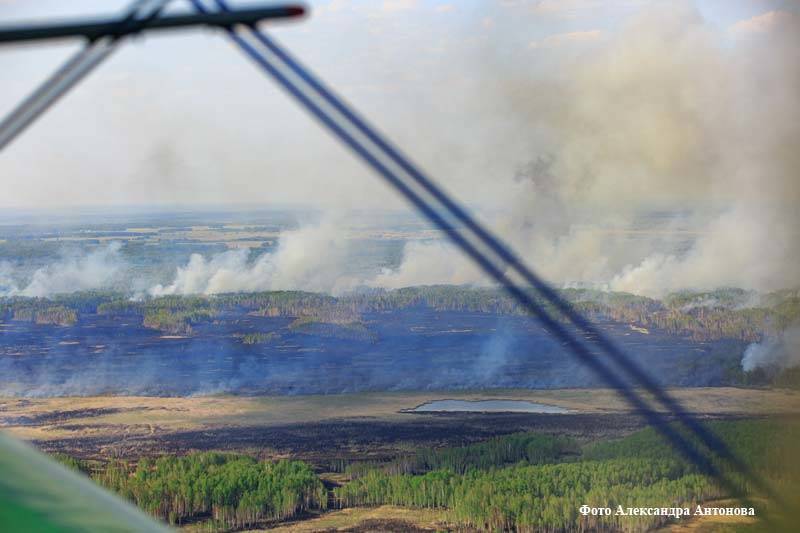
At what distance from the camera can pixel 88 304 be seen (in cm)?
3206

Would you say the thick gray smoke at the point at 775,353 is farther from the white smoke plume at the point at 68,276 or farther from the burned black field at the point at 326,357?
the white smoke plume at the point at 68,276

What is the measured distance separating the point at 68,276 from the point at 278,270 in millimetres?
6786

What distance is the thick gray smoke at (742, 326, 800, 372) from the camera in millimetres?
25328

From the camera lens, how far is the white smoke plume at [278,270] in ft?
108

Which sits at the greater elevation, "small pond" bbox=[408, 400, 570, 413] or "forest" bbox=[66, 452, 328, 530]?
"small pond" bbox=[408, 400, 570, 413]

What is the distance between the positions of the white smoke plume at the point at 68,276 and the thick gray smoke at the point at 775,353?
19.8m

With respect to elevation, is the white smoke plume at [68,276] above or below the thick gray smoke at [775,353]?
above

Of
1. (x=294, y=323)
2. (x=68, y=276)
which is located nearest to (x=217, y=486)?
(x=294, y=323)

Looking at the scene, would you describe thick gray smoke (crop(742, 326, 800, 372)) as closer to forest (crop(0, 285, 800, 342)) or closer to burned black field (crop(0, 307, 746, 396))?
forest (crop(0, 285, 800, 342))

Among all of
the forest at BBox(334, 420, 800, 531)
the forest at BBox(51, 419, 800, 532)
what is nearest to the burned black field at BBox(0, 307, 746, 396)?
the forest at BBox(334, 420, 800, 531)

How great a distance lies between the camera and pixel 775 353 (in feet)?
85.5

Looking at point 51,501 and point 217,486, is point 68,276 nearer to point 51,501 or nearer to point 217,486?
point 217,486

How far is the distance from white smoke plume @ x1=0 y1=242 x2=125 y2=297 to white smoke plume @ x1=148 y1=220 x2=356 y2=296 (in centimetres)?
196

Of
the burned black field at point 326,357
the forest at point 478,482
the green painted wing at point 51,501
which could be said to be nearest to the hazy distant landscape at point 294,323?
the burned black field at point 326,357
